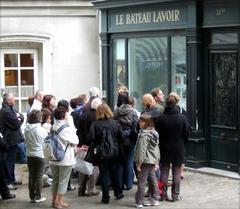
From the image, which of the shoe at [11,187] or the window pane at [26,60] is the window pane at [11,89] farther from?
the shoe at [11,187]

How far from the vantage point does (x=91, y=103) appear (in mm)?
10484

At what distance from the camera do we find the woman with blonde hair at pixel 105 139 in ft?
31.8

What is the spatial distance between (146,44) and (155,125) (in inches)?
175

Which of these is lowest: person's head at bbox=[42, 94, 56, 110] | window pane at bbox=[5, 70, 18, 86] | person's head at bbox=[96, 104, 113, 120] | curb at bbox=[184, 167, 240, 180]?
curb at bbox=[184, 167, 240, 180]

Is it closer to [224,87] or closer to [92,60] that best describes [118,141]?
[224,87]

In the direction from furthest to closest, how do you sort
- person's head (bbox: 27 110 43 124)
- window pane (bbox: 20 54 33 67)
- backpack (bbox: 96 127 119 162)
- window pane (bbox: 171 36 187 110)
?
window pane (bbox: 20 54 33 67)
window pane (bbox: 171 36 187 110)
person's head (bbox: 27 110 43 124)
backpack (bbox: 96 127 119 162)

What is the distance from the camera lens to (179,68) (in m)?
13.0

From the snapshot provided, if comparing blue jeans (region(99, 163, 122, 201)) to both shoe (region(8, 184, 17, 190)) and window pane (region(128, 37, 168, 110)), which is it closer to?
shoe (region(8, 184, 17, 190))

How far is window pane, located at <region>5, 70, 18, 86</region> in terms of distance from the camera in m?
15.7

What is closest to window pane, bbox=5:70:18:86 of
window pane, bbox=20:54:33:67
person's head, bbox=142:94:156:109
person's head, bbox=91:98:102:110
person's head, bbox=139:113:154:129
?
window pane, bbox=20:54:33:67

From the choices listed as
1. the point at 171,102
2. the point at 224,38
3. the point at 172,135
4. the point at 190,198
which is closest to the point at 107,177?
the point at 172,135

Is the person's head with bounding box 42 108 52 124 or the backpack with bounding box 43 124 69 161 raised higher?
the person's head with bounding box 42 108 52 124

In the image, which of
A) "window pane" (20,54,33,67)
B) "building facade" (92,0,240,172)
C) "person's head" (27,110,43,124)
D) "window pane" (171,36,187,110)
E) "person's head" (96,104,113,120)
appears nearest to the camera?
"person's head" (96,104,113,120)

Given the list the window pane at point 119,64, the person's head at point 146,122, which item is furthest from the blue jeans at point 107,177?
the window pane at point 119,64
